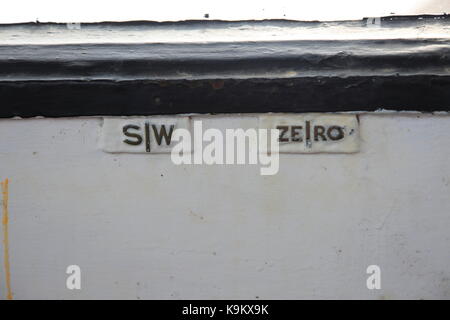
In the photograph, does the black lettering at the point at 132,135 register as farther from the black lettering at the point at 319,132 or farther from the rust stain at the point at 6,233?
the black lettering at the point at 319,132

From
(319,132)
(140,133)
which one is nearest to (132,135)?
(140,133)

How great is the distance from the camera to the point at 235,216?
7.41ft

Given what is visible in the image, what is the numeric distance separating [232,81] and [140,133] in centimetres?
47

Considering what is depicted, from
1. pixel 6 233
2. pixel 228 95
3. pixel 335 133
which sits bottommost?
pixel 6 233

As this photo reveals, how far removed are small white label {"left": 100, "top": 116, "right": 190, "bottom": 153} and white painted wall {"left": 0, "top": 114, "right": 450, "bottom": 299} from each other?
0.16ft

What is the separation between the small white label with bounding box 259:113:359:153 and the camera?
7.07ft

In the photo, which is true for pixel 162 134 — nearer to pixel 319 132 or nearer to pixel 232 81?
pixel 232 81

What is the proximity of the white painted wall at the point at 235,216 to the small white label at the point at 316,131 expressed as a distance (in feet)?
0.14

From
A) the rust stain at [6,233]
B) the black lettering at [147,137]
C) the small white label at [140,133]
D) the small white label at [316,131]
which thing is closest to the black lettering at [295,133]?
the small white label at [316,131]

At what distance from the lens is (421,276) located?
227 cm

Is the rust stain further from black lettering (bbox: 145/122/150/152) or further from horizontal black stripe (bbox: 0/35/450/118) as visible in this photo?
black lettering (bbox: 145/122/150/152)

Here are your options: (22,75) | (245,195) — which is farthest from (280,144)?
(22,75)

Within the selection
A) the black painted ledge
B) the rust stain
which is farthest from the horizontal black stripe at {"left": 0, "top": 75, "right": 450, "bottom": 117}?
the rust stain

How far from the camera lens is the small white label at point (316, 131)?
2154 mm
